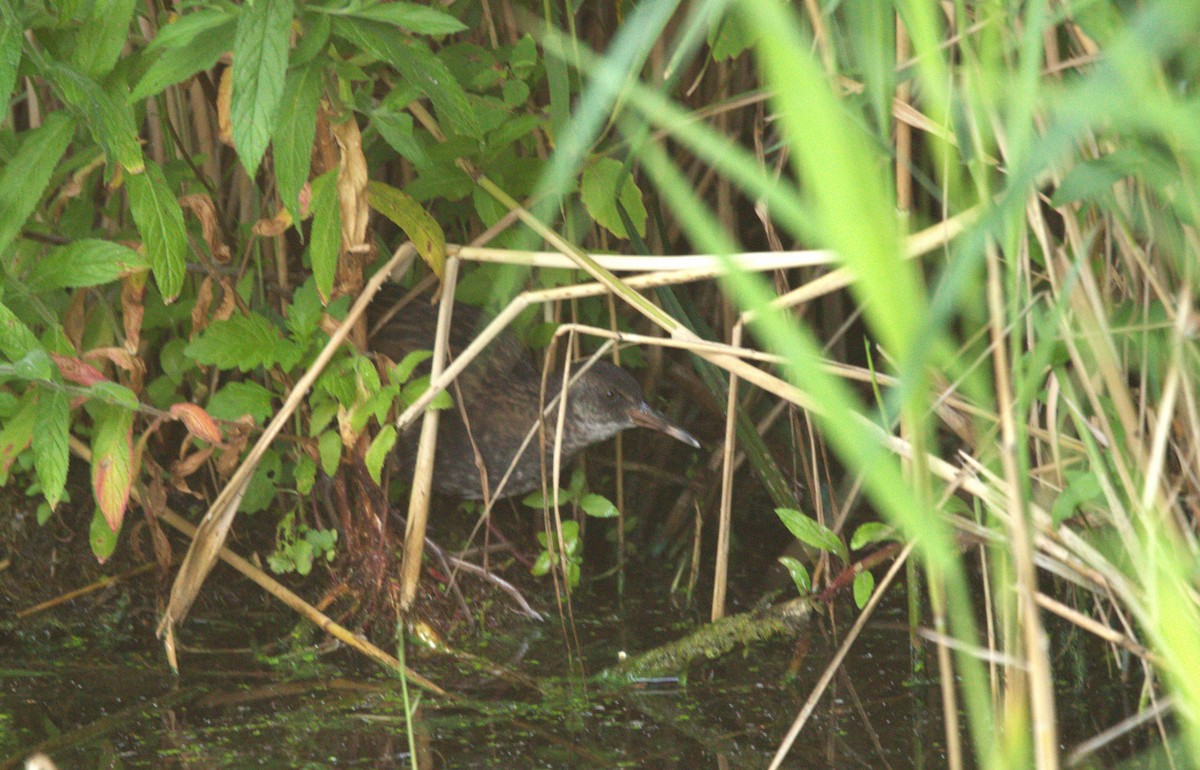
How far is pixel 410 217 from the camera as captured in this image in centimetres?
265

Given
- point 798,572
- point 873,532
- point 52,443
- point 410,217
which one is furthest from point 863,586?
point 52,443

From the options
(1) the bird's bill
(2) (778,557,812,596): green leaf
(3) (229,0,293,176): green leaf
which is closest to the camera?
(3) (229,0,293,176): green leaf

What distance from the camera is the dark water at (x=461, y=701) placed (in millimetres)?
2441

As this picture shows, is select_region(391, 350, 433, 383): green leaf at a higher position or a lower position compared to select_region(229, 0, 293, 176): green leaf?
lower

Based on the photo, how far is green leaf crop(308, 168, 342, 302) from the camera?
8.29ft

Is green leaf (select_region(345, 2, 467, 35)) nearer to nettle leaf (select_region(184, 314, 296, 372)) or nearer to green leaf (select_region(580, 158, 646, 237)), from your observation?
green leaf (select_region(580, 158, 646, 237))

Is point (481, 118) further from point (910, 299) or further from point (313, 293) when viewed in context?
point (910, 299)

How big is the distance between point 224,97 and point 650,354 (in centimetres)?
153

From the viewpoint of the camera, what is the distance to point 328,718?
2.58m

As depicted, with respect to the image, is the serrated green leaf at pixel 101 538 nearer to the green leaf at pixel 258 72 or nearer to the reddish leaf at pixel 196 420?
the reddish leaf at pixel 196 420

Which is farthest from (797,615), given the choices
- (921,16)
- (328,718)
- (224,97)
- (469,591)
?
(921,16)

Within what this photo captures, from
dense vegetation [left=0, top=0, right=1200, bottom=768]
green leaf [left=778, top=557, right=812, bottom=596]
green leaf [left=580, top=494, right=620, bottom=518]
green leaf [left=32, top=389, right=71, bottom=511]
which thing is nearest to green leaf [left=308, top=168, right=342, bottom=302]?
dense vegetation [left=0, top=0, right=1200, bottom=768]

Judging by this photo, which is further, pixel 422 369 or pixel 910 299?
pixel 422 369

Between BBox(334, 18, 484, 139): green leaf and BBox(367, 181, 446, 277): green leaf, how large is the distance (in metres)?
0.23
